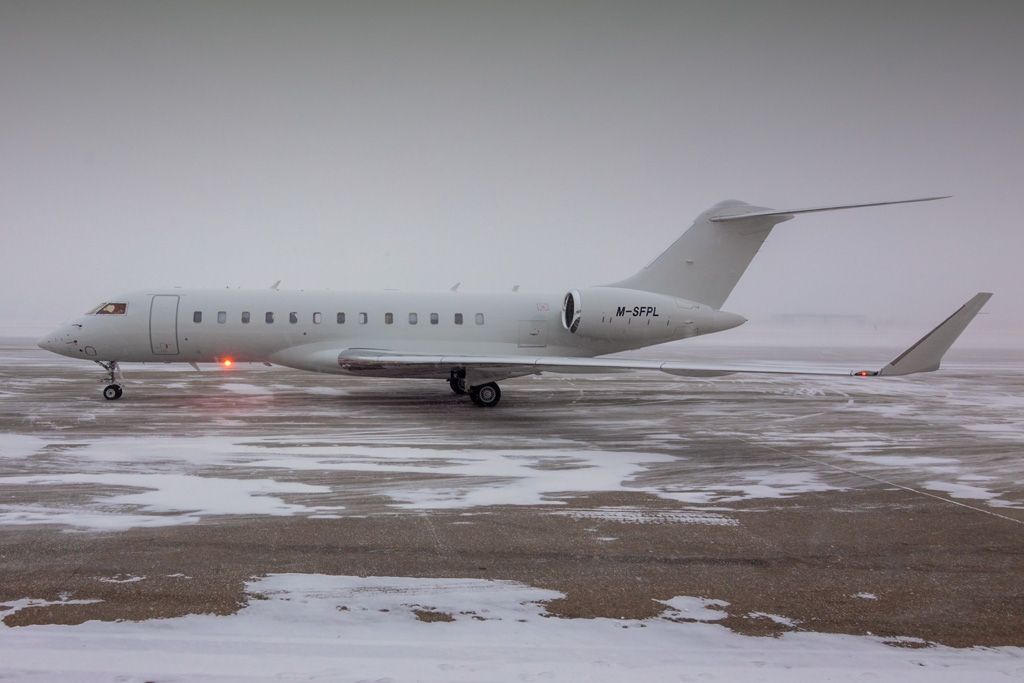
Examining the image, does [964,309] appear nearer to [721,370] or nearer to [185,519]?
[721,370]

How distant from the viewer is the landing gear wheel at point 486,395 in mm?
18266

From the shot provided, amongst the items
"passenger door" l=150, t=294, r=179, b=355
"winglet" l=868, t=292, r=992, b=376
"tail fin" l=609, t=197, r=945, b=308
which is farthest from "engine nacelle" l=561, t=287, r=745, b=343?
"passenger door" l=150, t=294, r=179, b=355

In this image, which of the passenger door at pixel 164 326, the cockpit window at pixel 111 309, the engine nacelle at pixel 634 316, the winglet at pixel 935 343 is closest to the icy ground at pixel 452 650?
the winglet at pixel 935 343

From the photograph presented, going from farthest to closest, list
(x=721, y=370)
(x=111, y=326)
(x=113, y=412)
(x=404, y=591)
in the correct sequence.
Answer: (x=111, y=326), (x=113, y=412), (x=721, y=370), (x=404, y=591)

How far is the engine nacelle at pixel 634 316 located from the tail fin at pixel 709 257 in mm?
367

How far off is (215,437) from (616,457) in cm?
631

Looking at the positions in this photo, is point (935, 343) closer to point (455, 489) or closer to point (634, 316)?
point (455, 489)

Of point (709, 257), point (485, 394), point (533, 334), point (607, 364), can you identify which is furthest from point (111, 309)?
point (709, 257)

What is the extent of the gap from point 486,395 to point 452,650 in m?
13.6

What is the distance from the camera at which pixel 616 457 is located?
462 inches

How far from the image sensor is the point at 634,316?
63.4ft

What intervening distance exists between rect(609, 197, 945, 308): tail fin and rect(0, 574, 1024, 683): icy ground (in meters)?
15.2

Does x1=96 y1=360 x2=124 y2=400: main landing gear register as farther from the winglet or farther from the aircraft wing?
the winglet

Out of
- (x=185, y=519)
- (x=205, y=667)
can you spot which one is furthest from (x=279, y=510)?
(x=205, y=667)
